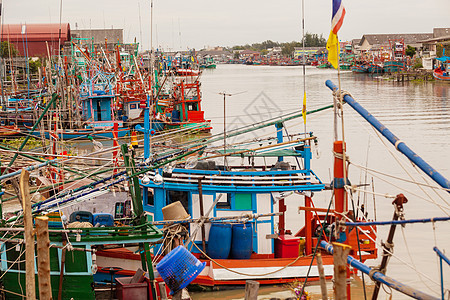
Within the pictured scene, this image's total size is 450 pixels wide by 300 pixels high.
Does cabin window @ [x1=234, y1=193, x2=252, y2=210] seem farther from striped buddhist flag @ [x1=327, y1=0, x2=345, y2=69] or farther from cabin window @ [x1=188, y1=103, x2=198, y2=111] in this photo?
cabin window @ [x1=188, y1=103, x2=198, y2=111]

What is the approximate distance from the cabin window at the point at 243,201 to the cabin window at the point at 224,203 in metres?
0.15

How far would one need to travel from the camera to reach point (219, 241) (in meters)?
12.9

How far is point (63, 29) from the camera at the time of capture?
70750 mm

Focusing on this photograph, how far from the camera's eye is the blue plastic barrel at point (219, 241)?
42.0 feet

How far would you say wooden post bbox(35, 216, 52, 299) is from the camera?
26.8 feet

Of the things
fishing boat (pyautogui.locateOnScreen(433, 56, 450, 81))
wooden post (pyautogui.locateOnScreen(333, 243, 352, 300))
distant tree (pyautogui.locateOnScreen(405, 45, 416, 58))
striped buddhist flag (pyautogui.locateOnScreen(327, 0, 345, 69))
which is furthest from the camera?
distant tree (pyautogui.locateOnScreen(405, 45, 416, 58))

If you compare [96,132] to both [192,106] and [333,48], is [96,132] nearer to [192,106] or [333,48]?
[192,106]

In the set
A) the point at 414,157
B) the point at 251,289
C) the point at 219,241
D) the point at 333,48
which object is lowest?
the point at 219,241

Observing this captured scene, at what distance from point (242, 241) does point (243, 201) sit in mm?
845

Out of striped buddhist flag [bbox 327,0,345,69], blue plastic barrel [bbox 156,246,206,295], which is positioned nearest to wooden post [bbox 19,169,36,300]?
blue plastic barrel [bbox 156,246,206,295]

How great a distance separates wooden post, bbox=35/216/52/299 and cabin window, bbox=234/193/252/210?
5458 mm

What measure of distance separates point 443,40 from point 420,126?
58000 mm

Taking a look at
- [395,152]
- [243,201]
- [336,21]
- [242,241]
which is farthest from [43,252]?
[395,152]

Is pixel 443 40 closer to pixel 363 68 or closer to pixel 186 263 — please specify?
pixel 363 68
